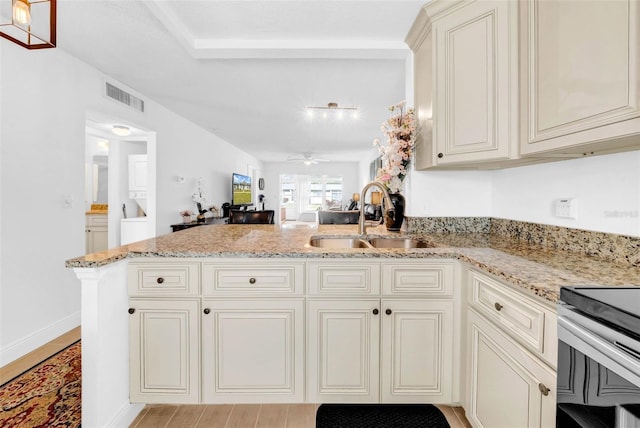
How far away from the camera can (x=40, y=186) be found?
2.56m

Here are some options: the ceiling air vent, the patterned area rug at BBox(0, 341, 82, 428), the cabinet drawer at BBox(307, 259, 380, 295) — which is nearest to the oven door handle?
the cabinet drawer at BBox(307, 259, 380, 295)

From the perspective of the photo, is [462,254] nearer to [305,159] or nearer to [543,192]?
[543,192]

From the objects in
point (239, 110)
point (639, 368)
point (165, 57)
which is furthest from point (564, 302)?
point (239, 110)

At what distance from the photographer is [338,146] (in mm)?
7961

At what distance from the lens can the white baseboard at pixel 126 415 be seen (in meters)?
1.52

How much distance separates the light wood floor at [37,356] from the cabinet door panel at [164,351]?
4.09ft

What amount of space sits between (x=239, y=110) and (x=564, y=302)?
458cm

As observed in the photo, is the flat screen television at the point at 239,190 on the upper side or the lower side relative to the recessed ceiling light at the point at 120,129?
lower

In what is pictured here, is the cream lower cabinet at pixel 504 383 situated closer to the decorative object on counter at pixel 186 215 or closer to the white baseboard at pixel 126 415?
the white baseboard at pixel 126 415

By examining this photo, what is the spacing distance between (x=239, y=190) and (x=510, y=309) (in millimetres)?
7238

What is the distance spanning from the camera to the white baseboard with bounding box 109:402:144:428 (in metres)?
1.52

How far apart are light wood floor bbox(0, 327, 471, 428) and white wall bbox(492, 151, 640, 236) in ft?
3.86

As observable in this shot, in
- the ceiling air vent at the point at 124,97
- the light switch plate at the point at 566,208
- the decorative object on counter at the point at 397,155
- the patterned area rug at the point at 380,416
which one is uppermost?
the ceiling air vent at the point at 124,97

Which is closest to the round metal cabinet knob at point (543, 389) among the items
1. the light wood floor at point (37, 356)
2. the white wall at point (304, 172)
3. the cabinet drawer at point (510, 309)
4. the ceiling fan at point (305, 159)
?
the cabinet drawer at point (510, 309)
